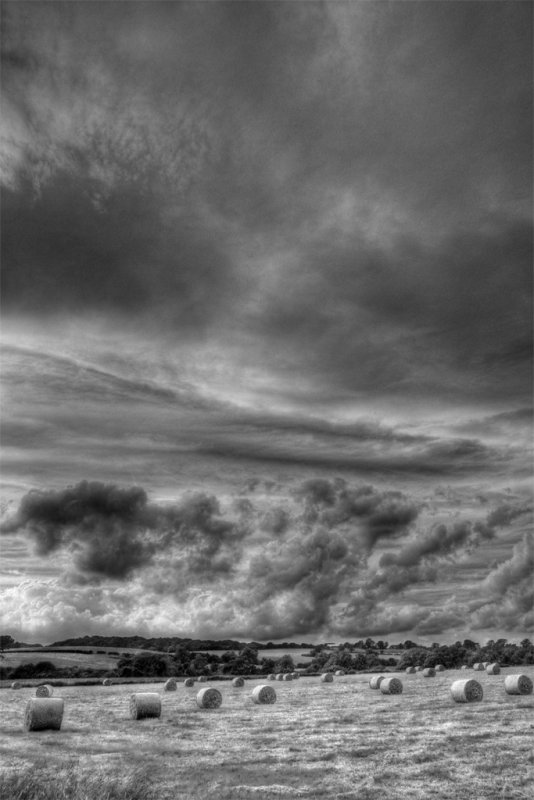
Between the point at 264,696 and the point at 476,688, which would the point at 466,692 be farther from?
the point at 264,696


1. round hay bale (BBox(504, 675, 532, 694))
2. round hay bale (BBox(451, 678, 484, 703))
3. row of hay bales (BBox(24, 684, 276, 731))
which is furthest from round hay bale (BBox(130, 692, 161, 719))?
round hay bale (BBox(504, 675, 532, 694))

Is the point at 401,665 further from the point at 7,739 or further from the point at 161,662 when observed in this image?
the point at 7,739

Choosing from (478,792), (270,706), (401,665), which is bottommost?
(401,665)

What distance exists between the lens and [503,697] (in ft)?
104

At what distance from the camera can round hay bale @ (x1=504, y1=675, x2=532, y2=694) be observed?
32594 mm

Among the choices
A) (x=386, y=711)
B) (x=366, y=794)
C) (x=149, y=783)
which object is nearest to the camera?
(x=366, y=794)

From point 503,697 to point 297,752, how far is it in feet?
59.2

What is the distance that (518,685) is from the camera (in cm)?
3253

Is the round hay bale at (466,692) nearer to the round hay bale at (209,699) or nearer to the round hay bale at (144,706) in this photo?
the round hay bale at (209,699)

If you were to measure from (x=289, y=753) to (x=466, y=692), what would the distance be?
16.0 meters

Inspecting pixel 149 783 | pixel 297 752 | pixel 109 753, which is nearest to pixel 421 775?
pixel 297 752

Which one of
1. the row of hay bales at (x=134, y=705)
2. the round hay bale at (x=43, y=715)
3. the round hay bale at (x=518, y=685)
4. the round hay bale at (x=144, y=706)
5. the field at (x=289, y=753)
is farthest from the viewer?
the round hay bale at (x=518, y=685)

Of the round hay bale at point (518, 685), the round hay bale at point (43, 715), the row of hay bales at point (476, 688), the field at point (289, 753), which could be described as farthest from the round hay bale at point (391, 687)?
the round hay bale at point (43, 715)

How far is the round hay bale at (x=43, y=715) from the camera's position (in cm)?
2495
